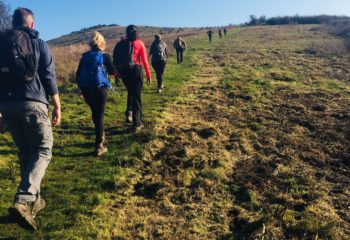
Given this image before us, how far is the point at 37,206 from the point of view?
5438mm

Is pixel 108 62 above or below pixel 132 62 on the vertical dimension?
above

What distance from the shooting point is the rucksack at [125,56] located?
9.03 m

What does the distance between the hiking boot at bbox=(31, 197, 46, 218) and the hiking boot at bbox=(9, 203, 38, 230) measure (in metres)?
0.52

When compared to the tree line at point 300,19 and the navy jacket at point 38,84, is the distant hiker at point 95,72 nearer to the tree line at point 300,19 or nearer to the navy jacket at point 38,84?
the navy jacket at point 38,84

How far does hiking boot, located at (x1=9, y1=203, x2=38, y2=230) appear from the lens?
451 centimetres

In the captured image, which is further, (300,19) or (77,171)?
(300,19)

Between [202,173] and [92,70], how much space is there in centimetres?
258

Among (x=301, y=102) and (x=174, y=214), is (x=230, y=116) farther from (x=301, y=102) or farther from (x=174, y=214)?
(x=174, y=214)

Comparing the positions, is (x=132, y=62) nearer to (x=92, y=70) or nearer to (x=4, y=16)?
(x=92, y=70)

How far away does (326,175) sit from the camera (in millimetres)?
7281

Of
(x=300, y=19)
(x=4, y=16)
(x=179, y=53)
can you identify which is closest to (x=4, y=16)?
(x=4, y=16)

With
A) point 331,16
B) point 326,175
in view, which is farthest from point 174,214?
point 331,16

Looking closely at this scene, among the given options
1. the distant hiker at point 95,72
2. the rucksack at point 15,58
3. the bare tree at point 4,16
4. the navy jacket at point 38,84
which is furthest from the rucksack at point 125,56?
the bare tree at point 4,16

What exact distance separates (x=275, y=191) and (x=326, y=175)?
50.6 inches
